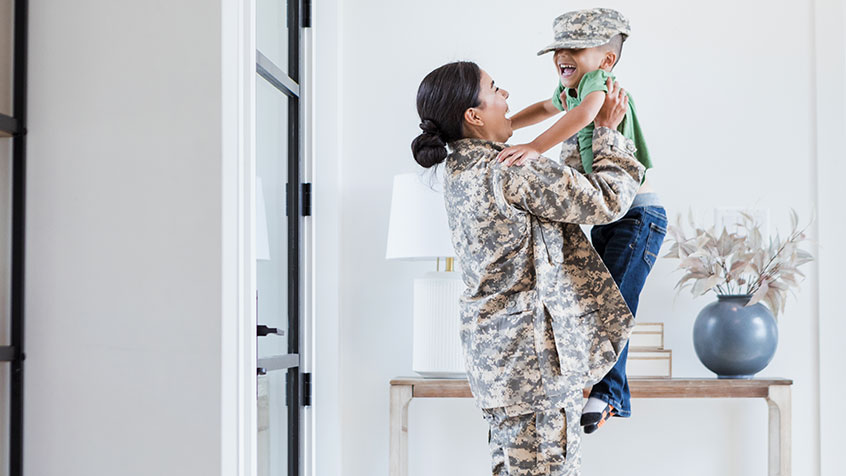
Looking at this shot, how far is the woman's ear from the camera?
6.00ft

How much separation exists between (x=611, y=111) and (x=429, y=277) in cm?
111

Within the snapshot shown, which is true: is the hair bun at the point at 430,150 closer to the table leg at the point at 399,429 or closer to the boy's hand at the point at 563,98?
the boy's hand at the point at 563,98

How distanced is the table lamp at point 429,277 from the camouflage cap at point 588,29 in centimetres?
91

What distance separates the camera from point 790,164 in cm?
308

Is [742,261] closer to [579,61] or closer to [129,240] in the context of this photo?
[579,61]

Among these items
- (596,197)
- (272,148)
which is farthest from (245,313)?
(596,197)

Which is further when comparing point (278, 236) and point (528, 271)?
point (278, 236)

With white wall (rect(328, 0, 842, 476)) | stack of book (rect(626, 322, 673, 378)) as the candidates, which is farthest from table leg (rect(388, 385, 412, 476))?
stack of book (rect(626, 322, 673, 378))

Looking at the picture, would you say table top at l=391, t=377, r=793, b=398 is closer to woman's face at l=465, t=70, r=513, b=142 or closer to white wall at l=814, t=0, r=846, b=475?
white wall at l=814, t=0, r=846, b=475

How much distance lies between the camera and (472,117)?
183cm

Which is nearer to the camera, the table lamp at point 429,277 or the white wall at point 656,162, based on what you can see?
the table lamp at point 429,277

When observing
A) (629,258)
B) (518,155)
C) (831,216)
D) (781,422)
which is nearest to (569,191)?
(518,155)

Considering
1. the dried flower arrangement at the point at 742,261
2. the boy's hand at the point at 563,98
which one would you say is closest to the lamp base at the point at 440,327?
the dried flower arrangement at the point at 742,261

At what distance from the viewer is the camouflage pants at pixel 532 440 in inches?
68.1
